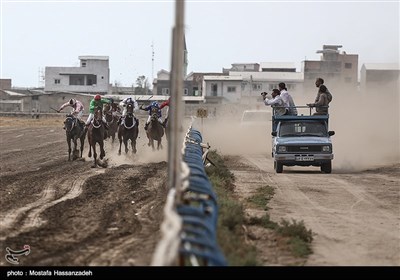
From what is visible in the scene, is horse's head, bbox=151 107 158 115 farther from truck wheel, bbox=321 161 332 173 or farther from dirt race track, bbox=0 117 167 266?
truck wheel, bbox=321 161 332 173

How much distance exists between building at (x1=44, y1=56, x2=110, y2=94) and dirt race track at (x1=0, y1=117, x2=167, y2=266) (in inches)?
4141

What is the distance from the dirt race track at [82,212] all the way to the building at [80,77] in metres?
105

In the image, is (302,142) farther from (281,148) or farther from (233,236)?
(233,236)

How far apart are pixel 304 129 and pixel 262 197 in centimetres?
907

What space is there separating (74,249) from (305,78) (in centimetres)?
10715

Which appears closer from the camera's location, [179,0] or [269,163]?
[179,0]

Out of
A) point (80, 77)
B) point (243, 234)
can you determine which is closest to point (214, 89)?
point (80, 77)

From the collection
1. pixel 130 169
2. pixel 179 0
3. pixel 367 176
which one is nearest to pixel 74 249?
pixel 179 0

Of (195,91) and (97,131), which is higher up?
(97,131)

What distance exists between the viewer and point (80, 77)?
134m

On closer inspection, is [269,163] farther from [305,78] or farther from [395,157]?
[305,78]

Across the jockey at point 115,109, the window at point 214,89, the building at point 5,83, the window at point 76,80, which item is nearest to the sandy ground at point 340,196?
the jockey at point 115,109

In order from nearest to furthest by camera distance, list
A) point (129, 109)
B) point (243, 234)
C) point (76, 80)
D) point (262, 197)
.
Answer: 1. point (243, 234)
2. point (262, 197)
3. point (129, 109)
4. point (76, 80)

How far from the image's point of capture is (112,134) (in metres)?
36.5
